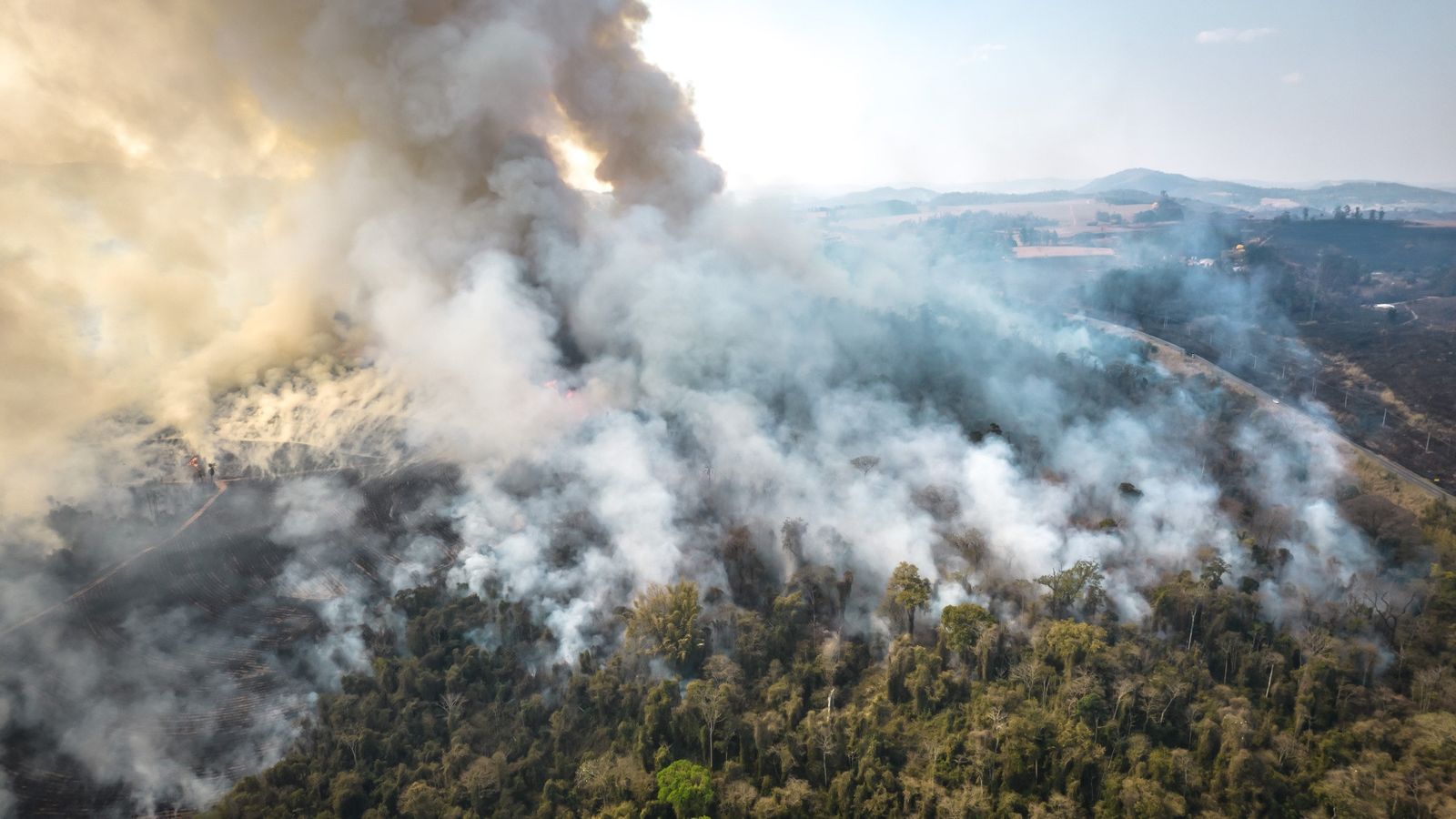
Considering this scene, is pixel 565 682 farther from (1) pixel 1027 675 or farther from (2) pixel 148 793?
(1) pixel 1027 675

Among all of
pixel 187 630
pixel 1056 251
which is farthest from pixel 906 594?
pixel 1056 251


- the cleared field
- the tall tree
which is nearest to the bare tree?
the tall tree

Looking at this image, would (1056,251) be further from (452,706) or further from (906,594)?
(452,706)

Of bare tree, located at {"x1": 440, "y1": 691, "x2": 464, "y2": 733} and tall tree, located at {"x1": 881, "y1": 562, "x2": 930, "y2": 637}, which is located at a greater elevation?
tall tree, located at {"x1": 881, "y1": 562, "x2": 930, "y2": 637}

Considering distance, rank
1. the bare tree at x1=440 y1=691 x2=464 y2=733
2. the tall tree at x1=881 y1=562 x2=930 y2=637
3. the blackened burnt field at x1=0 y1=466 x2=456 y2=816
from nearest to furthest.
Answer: the blackened burnt field at x1=0 y1=466 x2=456 y2=816, the bare tree at x1=440 y1=691 x2=464 y2=733, the tall tree at x1=881 y1=562 x2=930 y2=637

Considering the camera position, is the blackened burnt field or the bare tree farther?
the bare tree

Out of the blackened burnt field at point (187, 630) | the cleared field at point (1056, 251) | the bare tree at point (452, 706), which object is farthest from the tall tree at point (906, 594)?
the cleared field at point (1056, 251)

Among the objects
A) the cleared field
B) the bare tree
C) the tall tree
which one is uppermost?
the cleared field

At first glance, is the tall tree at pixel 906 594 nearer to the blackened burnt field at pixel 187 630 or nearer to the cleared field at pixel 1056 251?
the blackened burnt field at pixel 187 630

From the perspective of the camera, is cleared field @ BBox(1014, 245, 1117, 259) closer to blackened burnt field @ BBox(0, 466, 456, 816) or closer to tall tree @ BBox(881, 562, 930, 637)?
tall tree @ BBox(881, 562, 930, 637)

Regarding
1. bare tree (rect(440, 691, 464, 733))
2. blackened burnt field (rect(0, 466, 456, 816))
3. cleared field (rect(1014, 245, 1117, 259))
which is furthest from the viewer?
cleared field (rect(1014, 245, 1117, 259))
